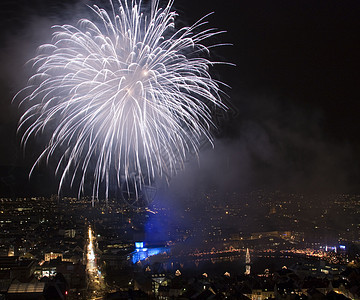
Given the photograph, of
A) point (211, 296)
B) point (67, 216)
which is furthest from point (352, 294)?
point (67, 216)

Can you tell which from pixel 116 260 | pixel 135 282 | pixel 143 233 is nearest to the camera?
pixel 135 282

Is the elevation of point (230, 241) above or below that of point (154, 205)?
below

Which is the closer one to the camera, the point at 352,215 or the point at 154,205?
the point at 352,215

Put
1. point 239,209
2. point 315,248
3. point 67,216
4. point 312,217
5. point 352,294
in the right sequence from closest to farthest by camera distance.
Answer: point 352,294, point 315,248, point 67,216, point 312,217, point 239,209

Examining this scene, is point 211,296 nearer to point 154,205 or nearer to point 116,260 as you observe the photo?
point 116,260

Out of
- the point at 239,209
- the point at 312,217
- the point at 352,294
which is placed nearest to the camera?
the point at 352,294

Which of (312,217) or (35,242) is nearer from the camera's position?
(35,242)

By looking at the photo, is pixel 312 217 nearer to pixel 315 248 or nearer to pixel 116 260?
pixel 315 248

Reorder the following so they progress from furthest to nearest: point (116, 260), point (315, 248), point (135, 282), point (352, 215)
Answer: point (352, 215), point (315, 248), point (116, 260), point (135, 282)

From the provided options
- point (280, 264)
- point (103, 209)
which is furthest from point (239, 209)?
point (280, 264)
